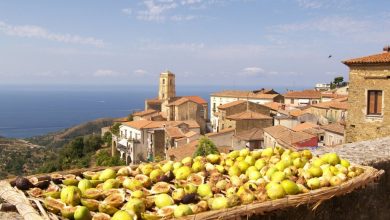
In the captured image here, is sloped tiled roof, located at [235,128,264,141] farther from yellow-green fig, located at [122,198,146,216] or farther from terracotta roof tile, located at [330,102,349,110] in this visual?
yellow-green fig, located at [122,198,146,216]

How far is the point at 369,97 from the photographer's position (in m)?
14.4

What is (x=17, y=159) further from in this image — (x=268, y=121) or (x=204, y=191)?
(x=204, y=191)

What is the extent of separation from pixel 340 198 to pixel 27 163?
65666 millimetres

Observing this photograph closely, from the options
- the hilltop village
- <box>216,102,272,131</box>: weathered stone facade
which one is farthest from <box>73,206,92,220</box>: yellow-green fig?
<box>216,102,272,131</box>: weathered stone facade

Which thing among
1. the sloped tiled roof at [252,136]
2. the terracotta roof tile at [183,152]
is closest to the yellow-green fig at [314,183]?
the terracotta roof tile at [183,152]

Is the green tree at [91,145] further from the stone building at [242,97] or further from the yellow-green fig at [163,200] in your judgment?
the yellow-green fig at [163,200]

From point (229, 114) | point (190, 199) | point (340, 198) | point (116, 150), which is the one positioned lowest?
point (116, 150)

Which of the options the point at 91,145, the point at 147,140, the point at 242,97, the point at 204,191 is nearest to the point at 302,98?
the point at 242,97

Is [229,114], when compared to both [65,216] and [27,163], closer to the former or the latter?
[27,163]

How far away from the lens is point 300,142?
86.3ft

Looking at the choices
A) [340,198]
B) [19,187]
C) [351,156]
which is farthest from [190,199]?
[351,156]

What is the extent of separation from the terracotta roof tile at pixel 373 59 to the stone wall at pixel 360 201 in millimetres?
8945

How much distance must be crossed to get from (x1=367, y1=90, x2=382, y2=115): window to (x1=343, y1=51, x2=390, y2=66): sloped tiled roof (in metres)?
1.09

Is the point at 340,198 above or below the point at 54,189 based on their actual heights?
below
